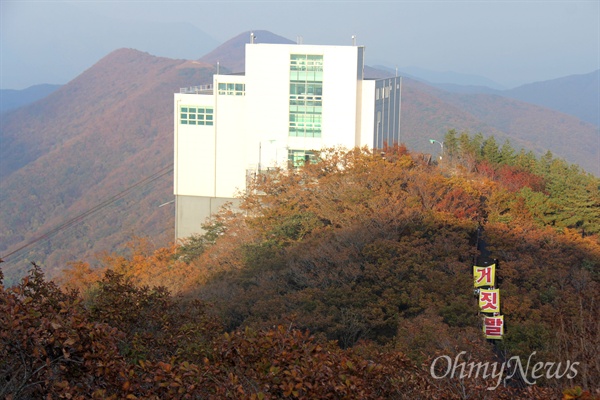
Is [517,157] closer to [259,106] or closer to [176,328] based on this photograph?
[259,106]

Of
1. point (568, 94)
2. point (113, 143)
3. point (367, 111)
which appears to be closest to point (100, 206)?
point (113, 143)

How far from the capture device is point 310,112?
3391 centimetres

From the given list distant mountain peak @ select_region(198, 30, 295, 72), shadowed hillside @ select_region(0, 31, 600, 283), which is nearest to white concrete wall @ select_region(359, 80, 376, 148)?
shadowed hillside @ select_region(0, 31, 600, 283)

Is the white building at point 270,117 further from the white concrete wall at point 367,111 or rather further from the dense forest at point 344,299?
the dense forest at point 344,299

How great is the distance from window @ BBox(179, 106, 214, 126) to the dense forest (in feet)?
22.0

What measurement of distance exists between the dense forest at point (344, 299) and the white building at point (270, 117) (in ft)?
14.4

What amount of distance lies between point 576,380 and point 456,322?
583 centimetres

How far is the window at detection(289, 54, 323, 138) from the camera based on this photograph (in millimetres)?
33844

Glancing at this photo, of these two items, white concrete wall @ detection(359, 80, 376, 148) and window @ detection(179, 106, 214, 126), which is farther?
window @ detection(179, 106, 214, 126)

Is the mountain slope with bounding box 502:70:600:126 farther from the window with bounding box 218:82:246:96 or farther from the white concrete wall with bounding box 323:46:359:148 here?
the white concrete wall with bounding box 323:46:359:148

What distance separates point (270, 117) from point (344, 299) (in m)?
18.8

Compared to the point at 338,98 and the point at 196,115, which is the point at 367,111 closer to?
the point at 338,98

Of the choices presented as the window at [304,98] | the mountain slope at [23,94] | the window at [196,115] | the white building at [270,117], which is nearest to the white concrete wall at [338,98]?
the white building at [270,117]

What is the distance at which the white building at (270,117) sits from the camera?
33.6 m
